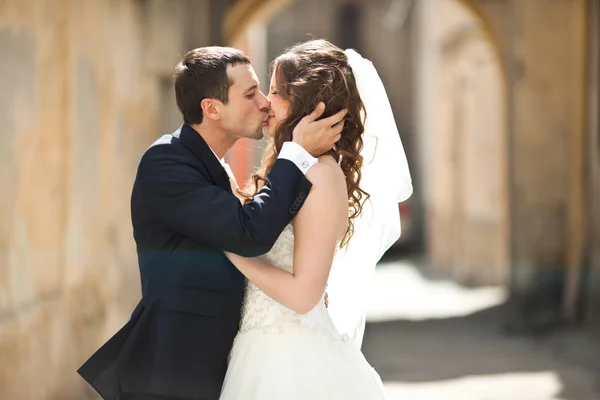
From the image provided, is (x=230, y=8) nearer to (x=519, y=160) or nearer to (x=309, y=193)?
(x=519, y=160)

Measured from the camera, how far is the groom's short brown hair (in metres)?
3.29

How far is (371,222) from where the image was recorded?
380cm

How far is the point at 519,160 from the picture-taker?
36.8 feet

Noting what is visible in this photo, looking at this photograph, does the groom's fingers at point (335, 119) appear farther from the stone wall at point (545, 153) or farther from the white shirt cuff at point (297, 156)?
the stone wall at point (545, 153)

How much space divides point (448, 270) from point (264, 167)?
51.8 ft

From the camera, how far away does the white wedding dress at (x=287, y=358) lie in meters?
3.24

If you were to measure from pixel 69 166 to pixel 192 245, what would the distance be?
407cm

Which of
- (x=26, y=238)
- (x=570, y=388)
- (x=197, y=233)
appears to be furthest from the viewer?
(x=570, y=388)

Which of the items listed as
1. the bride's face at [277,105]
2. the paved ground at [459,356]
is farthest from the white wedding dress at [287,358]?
the paved ground at [459,356]

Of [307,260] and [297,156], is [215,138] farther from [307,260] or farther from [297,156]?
[307,260]

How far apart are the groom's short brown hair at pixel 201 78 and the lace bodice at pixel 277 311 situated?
475 millimetres

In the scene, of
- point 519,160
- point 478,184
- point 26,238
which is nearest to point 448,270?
point 478,184

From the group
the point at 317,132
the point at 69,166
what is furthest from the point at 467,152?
the point at 317,132

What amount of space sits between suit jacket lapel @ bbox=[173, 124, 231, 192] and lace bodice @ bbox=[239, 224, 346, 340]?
258 millimetres
